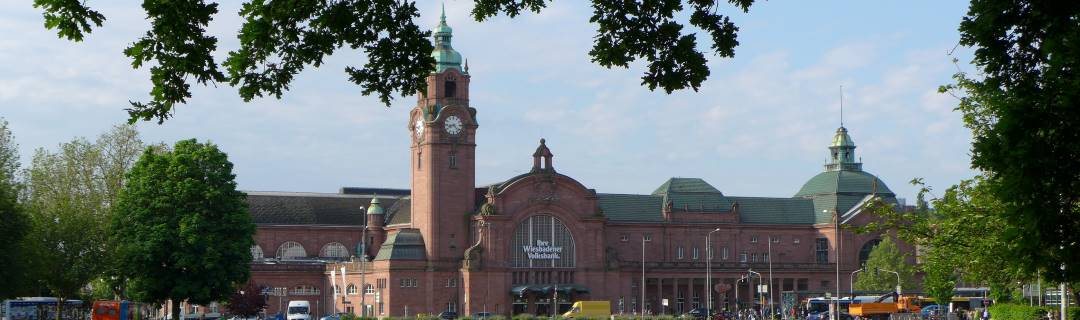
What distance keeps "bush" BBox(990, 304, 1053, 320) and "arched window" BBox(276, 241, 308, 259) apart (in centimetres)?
6995

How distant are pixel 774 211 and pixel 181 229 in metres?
71.1

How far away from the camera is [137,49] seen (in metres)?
15.1

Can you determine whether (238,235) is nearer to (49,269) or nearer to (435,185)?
(49,269)

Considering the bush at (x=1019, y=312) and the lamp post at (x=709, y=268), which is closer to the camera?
the bush at (x=1019, y=312)

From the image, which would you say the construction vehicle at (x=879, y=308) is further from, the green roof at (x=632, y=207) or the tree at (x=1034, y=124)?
the tree at (x=1034, y=124)

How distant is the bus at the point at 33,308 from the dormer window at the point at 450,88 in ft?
129

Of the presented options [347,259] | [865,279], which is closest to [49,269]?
[347,259]

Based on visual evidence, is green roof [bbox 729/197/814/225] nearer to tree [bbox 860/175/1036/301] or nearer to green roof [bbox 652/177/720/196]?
green roof [bbox 652/177/720/196]

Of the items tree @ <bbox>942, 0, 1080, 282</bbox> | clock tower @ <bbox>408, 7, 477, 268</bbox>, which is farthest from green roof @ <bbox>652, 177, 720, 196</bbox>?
tree @ <bbox>942, 0, 1080, 282</bbox>

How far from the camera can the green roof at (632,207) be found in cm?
12425

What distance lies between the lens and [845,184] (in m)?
131

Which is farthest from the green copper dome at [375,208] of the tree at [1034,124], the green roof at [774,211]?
the tree at [1034,124]

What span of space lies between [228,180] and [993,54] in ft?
188

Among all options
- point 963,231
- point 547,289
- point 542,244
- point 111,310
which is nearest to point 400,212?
point 542,244
